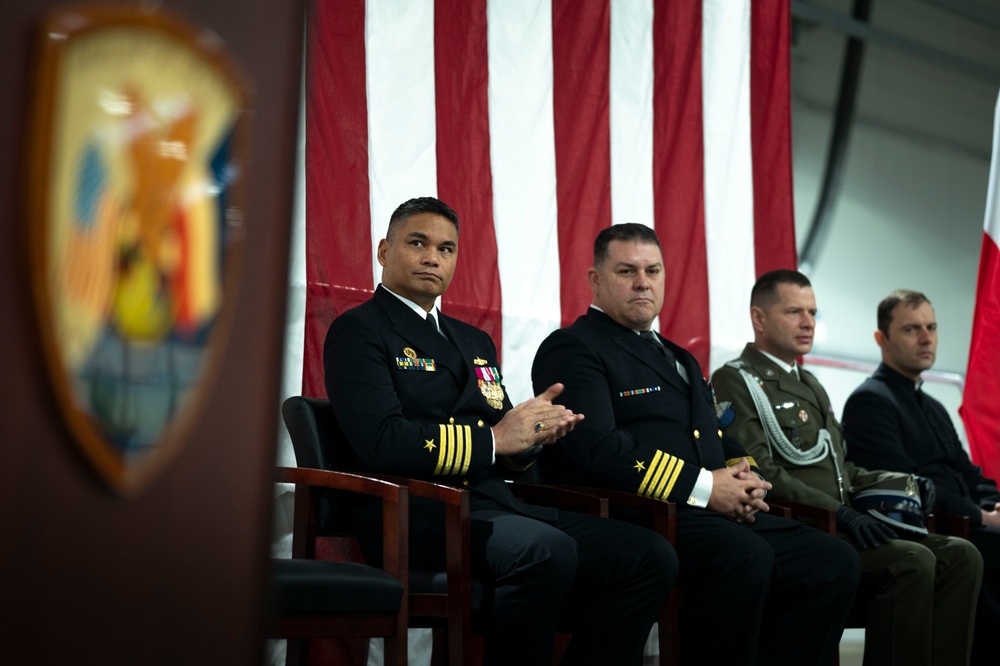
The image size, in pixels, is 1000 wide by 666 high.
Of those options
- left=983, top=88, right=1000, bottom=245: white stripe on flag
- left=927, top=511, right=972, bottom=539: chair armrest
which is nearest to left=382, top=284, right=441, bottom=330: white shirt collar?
left=927, top=511, right=972, bottom=539: chair armrest

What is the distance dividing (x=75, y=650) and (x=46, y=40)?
29 cm

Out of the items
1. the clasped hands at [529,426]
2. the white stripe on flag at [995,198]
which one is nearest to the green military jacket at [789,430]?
the clasped hands at [529,426]

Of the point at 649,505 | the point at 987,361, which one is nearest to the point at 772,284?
the point at 649,505

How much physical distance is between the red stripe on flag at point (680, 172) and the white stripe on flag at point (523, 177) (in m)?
0.47

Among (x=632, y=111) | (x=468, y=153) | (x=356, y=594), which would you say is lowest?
(x=356, y=594)

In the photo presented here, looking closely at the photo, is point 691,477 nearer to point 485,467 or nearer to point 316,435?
point 485,467

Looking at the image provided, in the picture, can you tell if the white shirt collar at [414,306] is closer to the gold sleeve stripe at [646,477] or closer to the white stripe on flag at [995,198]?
the gold sleeve stripe at [646,477]

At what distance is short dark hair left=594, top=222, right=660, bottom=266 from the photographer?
2.85 metres

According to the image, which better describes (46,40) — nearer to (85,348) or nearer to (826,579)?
(85,348)

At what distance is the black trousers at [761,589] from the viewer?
91.3 inches

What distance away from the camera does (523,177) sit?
3.19 metres

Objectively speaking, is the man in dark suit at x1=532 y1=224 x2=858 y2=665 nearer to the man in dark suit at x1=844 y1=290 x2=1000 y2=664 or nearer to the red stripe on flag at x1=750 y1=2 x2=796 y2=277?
the man in dark suit at x1=844 y1=290 x2=1000 y2=664

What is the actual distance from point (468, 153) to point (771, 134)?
134cm

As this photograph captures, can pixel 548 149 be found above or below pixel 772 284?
above
